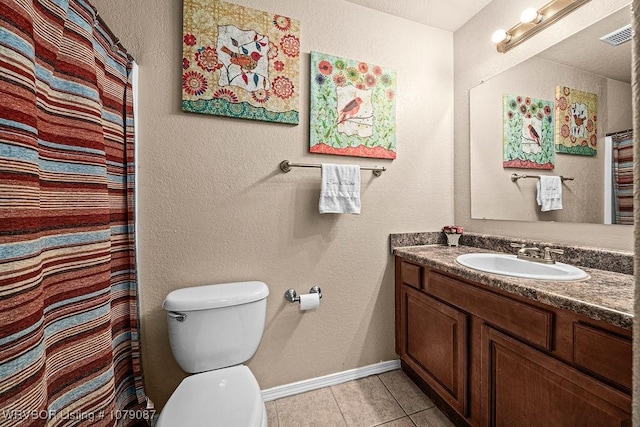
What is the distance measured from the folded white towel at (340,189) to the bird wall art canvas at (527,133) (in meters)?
0.94

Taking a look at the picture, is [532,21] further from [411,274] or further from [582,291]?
[411,274]

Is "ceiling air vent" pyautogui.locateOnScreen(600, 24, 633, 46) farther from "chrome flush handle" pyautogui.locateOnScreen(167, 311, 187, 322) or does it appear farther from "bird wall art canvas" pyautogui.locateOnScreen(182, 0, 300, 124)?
"chrome flush handle" pyautogui.locateOnScreen(167, 311, 187, 322)

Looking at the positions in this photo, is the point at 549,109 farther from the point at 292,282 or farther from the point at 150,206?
the point at 150,206

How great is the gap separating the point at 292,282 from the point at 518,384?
42.4 inches

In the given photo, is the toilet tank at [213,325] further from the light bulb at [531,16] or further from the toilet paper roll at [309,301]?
the light bulb at [531,16]

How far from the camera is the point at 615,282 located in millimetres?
929

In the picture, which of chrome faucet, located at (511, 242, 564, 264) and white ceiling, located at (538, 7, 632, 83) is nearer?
white ceiling, located at (538, 7, 632, 83)

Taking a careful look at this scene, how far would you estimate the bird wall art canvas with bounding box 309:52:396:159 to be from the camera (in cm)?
151

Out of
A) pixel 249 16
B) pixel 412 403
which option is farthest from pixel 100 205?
pixel 412 403

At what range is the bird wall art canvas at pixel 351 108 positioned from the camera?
1.51 m

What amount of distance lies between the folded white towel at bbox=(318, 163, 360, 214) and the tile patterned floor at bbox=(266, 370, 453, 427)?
108 centimetres

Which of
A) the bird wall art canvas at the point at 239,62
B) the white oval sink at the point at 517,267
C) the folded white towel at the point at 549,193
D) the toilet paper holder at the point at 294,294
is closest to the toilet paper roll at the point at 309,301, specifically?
the toilet paper holder at the point at 294,294

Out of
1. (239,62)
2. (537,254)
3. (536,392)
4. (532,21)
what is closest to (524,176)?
(537,254)

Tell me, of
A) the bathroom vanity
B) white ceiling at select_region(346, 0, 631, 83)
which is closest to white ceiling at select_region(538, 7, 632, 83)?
white ceiling at select_region(346, 0, 631, 83)
